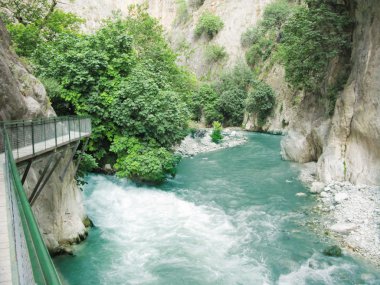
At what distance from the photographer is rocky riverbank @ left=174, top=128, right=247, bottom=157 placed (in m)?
31.1

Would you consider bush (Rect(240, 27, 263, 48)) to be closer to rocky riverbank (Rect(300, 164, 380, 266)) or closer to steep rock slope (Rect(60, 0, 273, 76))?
steep rock slope (Rect(60, 0, 273, 76))

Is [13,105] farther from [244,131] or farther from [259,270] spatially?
[244,131]

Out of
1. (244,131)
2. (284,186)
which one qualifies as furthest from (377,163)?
(244,131)

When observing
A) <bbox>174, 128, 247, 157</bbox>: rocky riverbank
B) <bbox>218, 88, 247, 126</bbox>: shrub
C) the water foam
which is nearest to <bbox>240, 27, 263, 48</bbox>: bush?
<bbox>218, 88, 247, 126</bbox>: shrub

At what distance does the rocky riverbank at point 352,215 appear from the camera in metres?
11.6

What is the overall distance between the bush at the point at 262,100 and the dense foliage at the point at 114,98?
2379 cm

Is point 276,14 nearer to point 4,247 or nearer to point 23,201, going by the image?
point 4,247

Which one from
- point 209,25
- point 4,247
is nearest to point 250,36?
point 209,25

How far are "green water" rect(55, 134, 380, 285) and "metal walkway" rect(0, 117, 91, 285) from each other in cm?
424

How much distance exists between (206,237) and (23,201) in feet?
35.7

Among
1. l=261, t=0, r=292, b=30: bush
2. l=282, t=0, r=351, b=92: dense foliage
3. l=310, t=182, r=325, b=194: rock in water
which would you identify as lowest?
l=310, t=182, r=325, b=194: rock in water

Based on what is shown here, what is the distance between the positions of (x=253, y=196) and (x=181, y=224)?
513 centimetres

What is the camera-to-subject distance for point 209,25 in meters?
64.3

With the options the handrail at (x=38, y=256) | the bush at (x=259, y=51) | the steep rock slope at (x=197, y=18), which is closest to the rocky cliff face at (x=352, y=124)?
the bush at (x=259, y=51)
